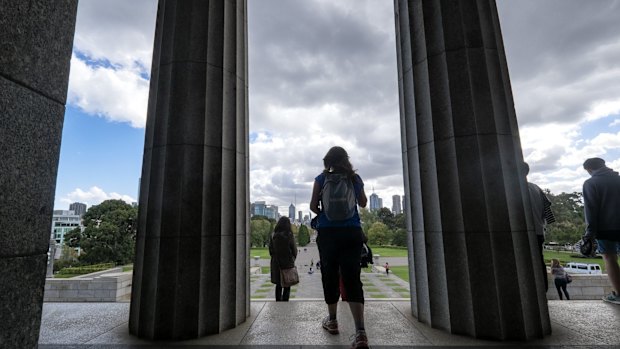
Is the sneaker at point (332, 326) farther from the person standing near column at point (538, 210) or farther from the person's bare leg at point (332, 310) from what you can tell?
the person standing near column at point (538, 210)

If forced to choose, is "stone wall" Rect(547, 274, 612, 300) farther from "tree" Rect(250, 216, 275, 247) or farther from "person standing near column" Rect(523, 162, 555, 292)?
"tree" Rect(250, 216, 275, 247)

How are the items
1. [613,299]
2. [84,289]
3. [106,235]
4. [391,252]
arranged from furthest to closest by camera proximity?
[391,252] → [106,235] → [84,289] → [613,299]

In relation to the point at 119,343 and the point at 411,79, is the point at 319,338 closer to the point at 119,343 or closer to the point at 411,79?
the point at 119,343

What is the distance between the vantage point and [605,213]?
5520 mm

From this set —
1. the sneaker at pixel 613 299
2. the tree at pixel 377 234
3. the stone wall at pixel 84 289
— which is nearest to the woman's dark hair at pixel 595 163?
the sneaker at pixel 613 299

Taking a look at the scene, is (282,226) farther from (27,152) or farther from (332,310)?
(27,152)

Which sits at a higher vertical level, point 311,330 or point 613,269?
point 613,269

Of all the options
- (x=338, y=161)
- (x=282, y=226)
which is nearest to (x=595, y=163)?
(x=338, y=161)

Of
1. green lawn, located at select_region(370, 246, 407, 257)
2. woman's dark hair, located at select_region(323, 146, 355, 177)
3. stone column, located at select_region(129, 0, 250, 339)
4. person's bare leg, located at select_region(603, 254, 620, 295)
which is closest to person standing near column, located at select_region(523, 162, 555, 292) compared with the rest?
person's bare leg, located at select_region(603, 254, 620, 295)

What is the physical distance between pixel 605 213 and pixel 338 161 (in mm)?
5211

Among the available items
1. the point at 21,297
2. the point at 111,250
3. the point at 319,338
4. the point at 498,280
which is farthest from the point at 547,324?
the point at 111,250

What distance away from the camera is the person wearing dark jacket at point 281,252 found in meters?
6.83

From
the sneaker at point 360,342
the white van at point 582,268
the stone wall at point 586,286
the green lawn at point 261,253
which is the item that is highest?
the sneaker at point 360,342

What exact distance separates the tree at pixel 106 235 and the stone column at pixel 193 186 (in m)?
44.2
